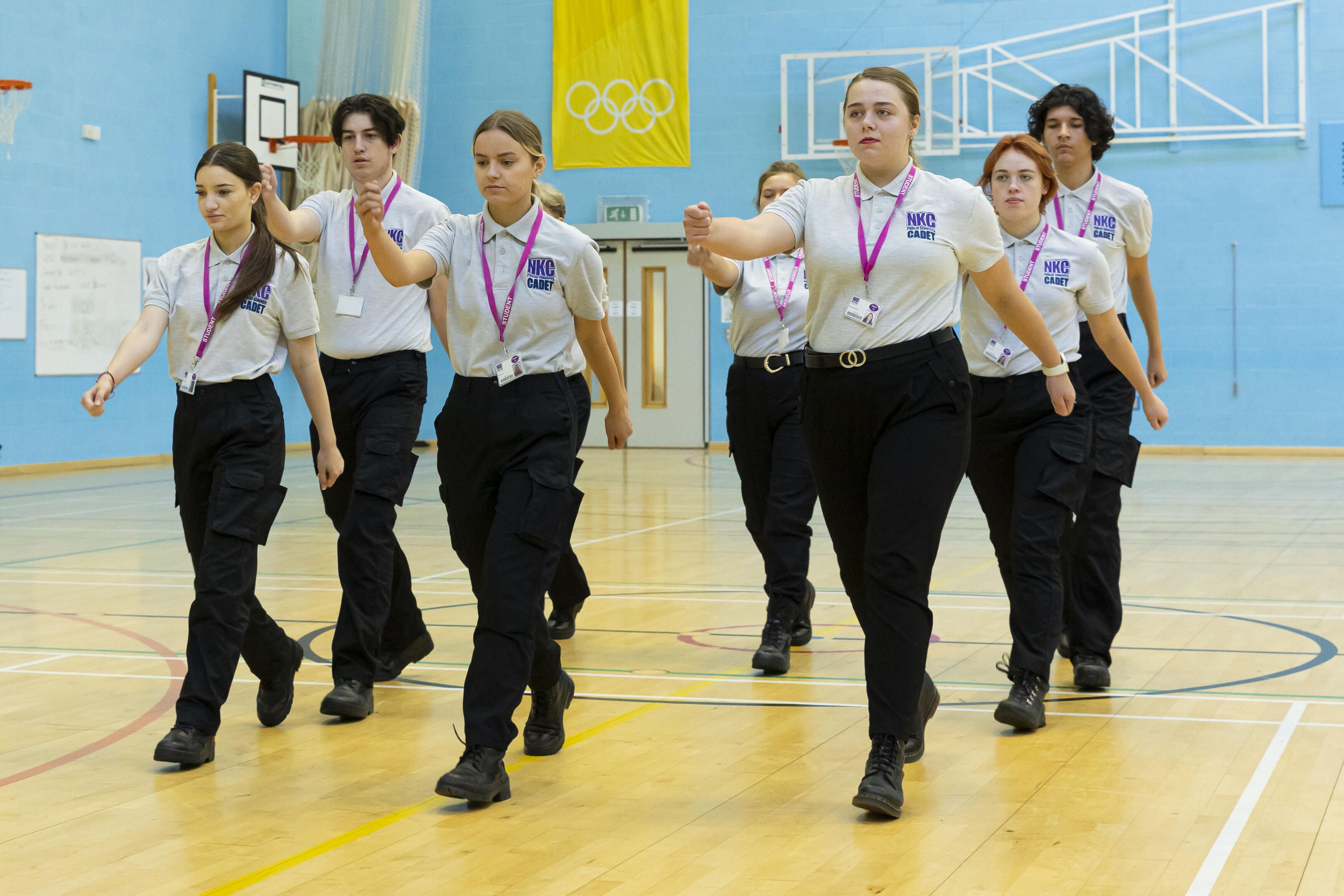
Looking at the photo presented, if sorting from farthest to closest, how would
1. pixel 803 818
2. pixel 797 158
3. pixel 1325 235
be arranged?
1. pixel 797 158
2. pixel 1325 235
3. pixel 803 818

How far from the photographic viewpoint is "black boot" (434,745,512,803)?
352cm

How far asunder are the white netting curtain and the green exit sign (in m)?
2.51

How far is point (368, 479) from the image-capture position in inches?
181

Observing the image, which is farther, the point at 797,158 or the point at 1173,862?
the point at 797,158

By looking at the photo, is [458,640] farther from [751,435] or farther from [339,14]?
[339,14]

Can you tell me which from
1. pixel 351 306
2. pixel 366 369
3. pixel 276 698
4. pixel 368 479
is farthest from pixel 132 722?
pixel 351 306

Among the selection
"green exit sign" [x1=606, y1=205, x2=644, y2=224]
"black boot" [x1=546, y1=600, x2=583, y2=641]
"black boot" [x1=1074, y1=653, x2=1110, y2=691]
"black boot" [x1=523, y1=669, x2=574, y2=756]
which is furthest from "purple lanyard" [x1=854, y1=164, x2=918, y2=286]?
"green exit sign" [x1=606, y1=205, x2=644, y2=224]

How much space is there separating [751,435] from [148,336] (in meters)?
2.24

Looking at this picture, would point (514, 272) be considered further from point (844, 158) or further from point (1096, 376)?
point (844, 158)

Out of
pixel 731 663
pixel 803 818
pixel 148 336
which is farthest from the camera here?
pixel 731 663

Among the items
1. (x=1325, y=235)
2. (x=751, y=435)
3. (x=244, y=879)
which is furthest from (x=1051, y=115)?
(x=1325, y=235)

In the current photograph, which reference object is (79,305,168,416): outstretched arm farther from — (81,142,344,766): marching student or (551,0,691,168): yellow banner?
(551,0,691,168): yellow banner

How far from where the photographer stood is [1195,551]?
27.9 feet

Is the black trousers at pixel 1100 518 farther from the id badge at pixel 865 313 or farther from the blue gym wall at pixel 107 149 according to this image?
the blue gym wall at pixel 107 149
